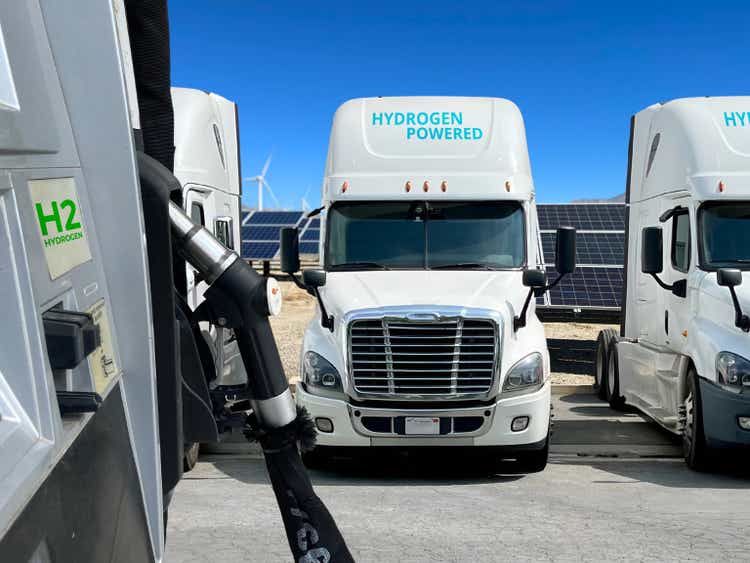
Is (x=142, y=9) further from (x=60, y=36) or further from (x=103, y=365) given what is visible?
(x=103, y=365)

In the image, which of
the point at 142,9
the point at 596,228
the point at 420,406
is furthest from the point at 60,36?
the point at 596,228

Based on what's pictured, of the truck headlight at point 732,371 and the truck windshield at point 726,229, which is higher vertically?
the truck windshield at point 726,229

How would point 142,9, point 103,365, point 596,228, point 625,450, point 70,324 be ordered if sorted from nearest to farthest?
point 70,324, point 103,365, point 142,9, point 625,450, point 596,228

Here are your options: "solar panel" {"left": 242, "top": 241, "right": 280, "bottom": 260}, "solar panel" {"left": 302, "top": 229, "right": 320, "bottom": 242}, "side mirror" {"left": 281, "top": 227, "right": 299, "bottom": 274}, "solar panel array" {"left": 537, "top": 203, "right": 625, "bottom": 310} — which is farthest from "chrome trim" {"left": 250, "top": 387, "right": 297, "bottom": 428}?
"solar panel" {"left": 302, "top": 229, "right": 320, "bottom": 242}

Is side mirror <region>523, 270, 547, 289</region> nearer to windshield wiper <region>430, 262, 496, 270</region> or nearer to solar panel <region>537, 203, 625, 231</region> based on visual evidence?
windshield wiper <region>430, 262, 496, 270</region>

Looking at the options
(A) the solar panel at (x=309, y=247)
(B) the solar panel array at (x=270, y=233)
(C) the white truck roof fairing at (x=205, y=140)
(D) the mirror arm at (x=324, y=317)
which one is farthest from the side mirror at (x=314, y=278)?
(A) the solar panel at (x=309, y=247)

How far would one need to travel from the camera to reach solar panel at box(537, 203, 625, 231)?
52.6ft

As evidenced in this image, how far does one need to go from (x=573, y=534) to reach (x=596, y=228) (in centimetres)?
1074

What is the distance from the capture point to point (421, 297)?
7.89m

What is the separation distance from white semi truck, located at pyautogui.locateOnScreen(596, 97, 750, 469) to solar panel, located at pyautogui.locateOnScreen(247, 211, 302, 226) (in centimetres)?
2582

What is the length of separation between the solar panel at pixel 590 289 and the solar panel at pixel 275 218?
21.4m

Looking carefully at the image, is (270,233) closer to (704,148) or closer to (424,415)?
(704,148)

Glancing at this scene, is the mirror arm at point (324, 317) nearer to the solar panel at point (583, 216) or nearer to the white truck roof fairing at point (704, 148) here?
the white truck roof fairing at point (704, 148)

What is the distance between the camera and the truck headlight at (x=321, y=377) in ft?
25.3
